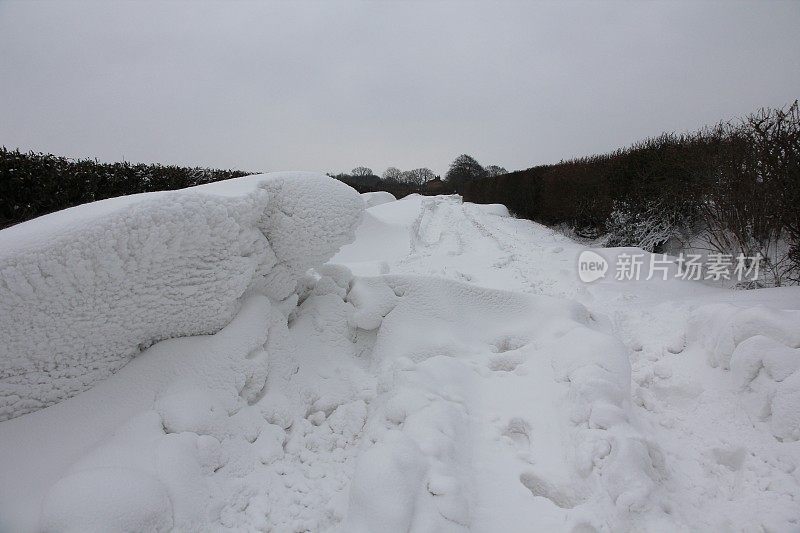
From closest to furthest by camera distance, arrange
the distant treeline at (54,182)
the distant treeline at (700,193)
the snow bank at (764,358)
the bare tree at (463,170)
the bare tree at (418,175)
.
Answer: the snow bank at (764,358) → the distant treeline at (54,182) → the distant treeline at (700,193) → the bare tree at (463,170) → the bare tree at (418,175)

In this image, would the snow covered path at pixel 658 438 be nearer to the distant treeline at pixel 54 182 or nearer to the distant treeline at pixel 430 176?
the distant treeline at pixel 54 182

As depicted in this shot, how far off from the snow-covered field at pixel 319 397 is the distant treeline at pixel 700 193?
358 cm

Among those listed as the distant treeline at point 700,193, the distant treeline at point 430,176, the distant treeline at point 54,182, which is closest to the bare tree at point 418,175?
the distant treeline at point 430,176

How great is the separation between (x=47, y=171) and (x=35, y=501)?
5.10m

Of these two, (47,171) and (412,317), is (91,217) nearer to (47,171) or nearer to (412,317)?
(412,317)

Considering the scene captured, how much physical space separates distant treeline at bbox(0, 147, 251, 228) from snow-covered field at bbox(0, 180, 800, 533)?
359 cm

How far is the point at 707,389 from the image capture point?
3.06 m

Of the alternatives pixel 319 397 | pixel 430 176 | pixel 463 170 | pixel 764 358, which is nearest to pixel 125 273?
pixel 319 397

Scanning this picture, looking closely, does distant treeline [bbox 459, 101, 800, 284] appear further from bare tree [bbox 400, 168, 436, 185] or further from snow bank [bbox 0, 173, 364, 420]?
bare tree [bbox 400, 168, 436, 185]

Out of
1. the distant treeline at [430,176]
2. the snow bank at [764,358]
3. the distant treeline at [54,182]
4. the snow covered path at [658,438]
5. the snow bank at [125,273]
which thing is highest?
the distant treeline at [430,176]

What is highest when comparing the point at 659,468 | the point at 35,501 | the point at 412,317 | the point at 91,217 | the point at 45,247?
the point at 91,217

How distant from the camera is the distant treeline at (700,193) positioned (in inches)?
225

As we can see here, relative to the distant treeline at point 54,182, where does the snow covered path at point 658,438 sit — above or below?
below

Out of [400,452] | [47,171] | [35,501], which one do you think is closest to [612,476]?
[400,452]
